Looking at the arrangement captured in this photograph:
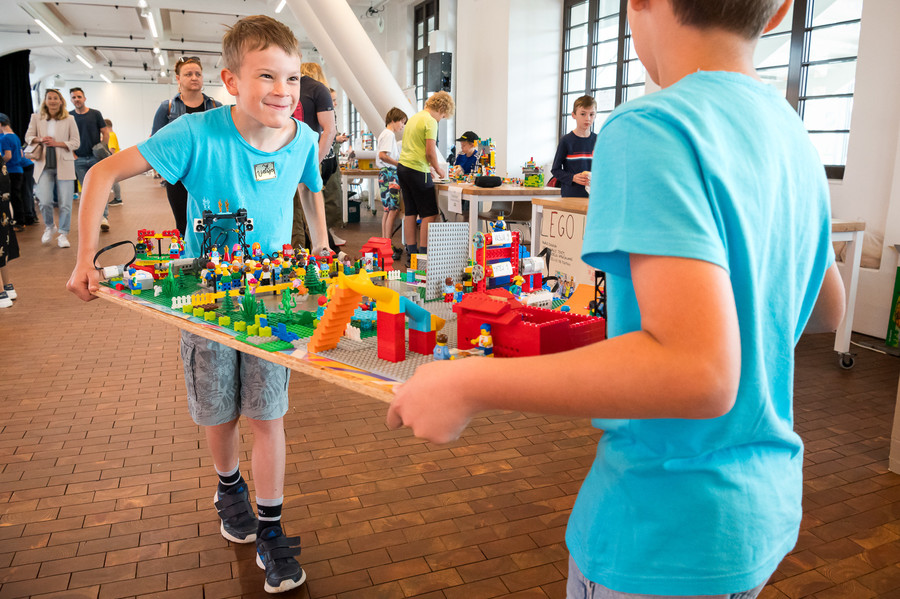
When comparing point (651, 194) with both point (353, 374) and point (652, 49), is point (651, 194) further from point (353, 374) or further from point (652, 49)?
point (353, 374)

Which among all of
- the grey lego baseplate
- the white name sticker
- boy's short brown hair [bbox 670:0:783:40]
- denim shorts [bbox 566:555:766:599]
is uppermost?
boy's short brown hair [bbox 670:0:783:40]

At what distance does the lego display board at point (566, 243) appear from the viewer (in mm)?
3195

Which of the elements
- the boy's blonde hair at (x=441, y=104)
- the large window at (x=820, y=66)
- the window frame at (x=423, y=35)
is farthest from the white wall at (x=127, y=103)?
the large window at (x=820, y=66)

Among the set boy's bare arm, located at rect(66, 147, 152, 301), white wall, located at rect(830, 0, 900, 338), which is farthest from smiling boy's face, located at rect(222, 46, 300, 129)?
white wall, located at rect(830, 0, 900, 338)

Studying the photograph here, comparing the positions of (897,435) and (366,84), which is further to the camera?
(366,84)

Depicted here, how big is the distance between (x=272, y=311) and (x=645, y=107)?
1.30m

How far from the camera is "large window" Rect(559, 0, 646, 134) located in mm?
8055

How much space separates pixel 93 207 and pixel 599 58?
7.99m

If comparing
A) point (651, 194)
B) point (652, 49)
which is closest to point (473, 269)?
point (652, 49)

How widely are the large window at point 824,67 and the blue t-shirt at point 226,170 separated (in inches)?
180

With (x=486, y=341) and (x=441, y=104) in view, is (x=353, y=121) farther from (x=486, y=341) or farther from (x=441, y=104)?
(x=486, y=341)

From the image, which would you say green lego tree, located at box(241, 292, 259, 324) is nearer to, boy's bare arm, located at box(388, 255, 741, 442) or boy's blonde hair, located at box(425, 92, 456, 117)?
boy's bare arm, located at box(388, 255, 741, 442)

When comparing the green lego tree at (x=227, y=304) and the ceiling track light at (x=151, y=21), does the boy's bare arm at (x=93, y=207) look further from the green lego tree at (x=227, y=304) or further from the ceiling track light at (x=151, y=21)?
the ceiling track light at (x=151, y=21)

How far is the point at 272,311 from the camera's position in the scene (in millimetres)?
1723
